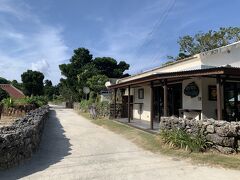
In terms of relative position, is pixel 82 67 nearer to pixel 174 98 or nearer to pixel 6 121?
pixel 6 121

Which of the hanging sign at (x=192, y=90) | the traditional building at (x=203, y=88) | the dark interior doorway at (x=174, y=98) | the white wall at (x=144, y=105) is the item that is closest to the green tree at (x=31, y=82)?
the white wall at (x=144, y=105)

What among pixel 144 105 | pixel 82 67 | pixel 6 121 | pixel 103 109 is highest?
pixel 82 67

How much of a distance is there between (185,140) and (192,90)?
5.27m

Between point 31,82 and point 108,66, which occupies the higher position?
point 108,66

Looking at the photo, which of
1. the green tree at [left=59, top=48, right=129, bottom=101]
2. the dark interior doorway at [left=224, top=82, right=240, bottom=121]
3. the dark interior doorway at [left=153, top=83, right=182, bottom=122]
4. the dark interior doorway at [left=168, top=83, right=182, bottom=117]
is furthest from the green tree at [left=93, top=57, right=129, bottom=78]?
the dark interior doorway at [left=224, top=82, right=240, bottom=121]

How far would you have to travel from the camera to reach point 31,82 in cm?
6025

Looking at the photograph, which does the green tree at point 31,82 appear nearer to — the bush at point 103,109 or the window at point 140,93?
the bush at point 103,109

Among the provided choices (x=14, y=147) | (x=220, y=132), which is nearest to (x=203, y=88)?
(x=220, y=132)

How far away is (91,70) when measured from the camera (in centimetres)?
4606

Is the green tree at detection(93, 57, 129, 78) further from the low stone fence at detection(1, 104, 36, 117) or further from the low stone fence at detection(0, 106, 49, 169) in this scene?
the low stone fence at detection(0, 106, 49, 169)

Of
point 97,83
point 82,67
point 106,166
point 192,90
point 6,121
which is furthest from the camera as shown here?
point 82,67

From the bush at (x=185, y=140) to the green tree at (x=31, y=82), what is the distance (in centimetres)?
5330

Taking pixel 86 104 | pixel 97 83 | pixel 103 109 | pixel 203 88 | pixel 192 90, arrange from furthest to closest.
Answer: pixel 97 83, pixel 86 104, pixel 103 109, pixel 192 90, pixel 203 88

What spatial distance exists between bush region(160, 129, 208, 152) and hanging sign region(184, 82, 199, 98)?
4116mm
